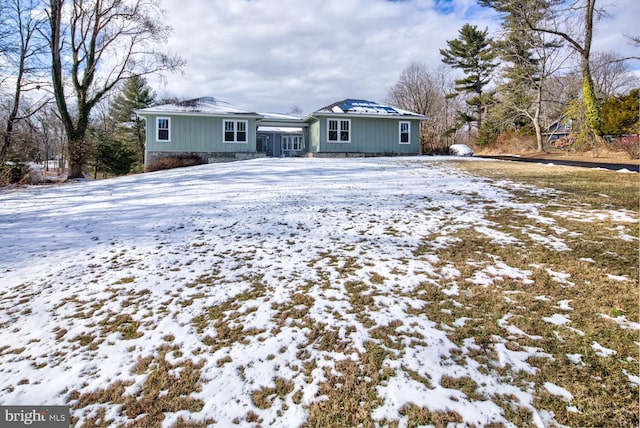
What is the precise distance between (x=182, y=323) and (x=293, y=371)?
1261 mm

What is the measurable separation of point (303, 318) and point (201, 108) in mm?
19220

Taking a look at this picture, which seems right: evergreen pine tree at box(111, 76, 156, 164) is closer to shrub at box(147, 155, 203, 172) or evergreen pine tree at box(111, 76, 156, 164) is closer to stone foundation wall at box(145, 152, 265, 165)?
stone foundation wall at box(145, 152, 265, 165)

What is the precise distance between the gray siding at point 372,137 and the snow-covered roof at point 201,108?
161 inches

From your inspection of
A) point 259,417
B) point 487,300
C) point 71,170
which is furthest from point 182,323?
point 71,170

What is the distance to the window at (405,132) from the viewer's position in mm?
21703

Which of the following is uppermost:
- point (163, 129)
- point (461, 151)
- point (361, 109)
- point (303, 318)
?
point (361, 109)

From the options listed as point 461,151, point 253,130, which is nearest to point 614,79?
point 461,151

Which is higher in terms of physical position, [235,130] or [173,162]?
[235,130]

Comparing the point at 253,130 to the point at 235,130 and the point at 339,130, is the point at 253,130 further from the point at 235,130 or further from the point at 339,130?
the point at 339,130

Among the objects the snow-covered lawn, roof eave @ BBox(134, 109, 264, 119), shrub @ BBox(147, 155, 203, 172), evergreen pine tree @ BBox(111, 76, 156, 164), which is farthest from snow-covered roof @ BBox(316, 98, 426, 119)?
evergreen pine tree @ BBox(111, 76, 156, 164)

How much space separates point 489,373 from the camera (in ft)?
8.17

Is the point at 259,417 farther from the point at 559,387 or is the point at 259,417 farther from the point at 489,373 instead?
the point at 559,387

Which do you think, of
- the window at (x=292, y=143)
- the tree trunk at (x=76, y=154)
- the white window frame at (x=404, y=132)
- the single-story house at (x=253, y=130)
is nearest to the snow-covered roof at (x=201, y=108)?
the single-story house at (x=253, y=130)

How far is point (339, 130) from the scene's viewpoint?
20.8 m
